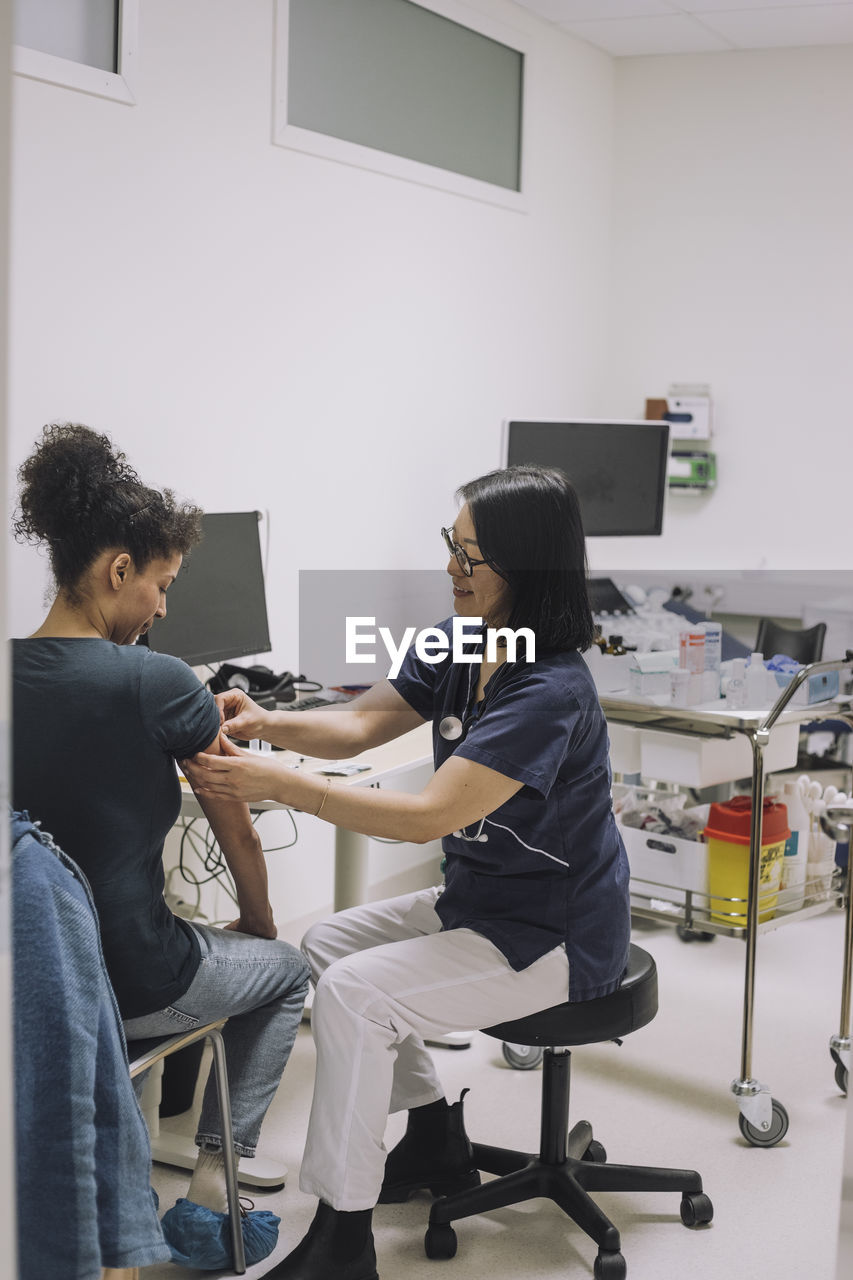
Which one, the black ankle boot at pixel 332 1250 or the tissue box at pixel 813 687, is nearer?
the black ankle boot at pixel 332 1250

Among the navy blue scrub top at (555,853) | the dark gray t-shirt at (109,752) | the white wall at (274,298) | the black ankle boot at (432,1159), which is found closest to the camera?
the dark gray t-shirt at (109,752)

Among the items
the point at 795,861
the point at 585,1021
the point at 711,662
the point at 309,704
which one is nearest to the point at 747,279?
the point at 711,662

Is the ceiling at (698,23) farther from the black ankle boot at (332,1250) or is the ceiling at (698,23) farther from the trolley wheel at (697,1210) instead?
the black ankle boot at (332,1250)

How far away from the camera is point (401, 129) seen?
12.1ft

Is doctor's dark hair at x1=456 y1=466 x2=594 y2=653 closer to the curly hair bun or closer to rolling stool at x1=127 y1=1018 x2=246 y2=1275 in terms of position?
the curly hair bun

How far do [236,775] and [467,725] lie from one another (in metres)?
0.44

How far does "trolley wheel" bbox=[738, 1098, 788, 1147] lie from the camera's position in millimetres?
2500

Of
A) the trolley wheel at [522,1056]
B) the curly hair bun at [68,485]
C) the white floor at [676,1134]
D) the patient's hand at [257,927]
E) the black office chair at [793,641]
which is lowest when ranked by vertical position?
the white floor at [676,1134]

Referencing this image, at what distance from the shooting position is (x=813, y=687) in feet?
9.21

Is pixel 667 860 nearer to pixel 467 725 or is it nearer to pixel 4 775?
pixel 467 725

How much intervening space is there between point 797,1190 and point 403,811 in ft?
3.81

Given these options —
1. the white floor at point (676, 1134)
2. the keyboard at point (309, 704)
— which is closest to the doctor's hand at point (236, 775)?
the white floor at point (676, 1134)

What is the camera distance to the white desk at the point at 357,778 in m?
2.40

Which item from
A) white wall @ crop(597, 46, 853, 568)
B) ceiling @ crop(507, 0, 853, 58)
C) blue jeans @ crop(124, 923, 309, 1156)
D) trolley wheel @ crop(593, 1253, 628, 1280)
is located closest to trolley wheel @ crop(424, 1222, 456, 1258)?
trolley wheel @ crop(593, 1253, 628, 1280)
